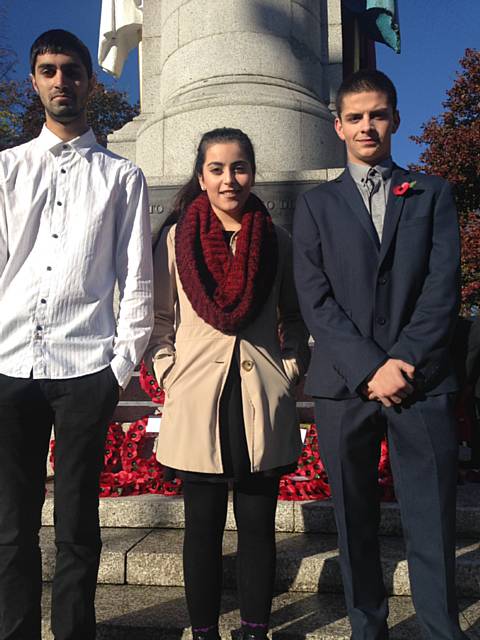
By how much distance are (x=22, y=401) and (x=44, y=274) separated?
486 millimetres

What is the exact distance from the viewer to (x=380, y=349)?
7.25 ft

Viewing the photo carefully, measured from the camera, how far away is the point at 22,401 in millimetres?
2246

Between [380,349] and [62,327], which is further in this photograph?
[62,327]

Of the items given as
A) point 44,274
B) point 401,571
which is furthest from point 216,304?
point 401,571

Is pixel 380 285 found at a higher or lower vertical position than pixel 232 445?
higher

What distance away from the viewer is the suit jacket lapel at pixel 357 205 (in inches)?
91.4

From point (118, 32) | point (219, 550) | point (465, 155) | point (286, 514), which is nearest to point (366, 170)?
point (219, 550)

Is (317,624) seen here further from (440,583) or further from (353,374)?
(353,374)

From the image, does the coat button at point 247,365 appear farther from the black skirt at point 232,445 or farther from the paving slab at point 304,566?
the paving slab at point 304,566

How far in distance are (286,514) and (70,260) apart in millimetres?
2080

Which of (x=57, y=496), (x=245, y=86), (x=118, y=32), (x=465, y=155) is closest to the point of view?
(x=57, y=496)

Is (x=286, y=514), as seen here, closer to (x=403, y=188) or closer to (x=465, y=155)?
(x=403, y=188)

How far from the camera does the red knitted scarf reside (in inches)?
95.4

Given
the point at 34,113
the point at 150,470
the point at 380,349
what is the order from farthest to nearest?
the point at 34,113 → the point at 150,470 → the point at 380,349
